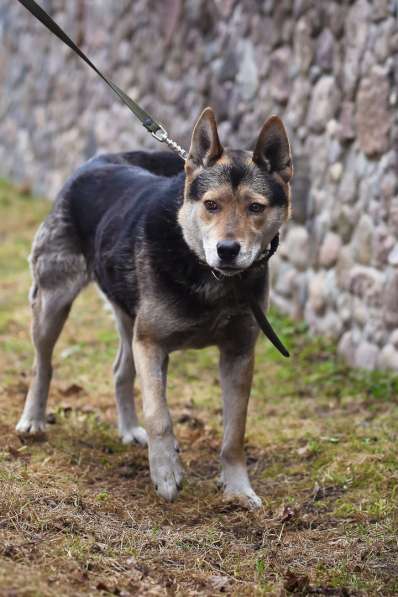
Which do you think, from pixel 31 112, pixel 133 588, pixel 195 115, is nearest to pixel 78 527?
pixel 133 588

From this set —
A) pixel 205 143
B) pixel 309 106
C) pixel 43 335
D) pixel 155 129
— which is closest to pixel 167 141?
pixel 155 129

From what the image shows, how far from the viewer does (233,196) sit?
4305mm

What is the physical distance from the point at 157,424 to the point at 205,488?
574mm

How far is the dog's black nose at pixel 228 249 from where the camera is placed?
161 inches

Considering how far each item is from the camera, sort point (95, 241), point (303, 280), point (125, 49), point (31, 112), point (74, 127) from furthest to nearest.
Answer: point (31, 112) < point (74, 127) < point (125, 49) < point (303, 280) < point (95, 241)

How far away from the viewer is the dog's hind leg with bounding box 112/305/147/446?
563 centimetres

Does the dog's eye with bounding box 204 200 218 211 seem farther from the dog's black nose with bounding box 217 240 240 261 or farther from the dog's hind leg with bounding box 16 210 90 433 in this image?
the dog's hind leg with bounding box 16 210 90 433

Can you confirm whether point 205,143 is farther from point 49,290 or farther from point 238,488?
point 238,488

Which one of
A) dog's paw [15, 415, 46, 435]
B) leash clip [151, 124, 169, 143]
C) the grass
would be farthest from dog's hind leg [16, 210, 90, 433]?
leash clip [151, 124, 169, 143]

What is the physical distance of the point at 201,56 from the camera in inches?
384

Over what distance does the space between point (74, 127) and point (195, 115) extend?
14.5 feet

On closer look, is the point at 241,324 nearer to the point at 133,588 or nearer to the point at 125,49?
the point at 133,588

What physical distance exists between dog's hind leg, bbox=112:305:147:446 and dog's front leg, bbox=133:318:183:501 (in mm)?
956

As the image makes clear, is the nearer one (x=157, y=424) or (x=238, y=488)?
(x=157, y=424)
